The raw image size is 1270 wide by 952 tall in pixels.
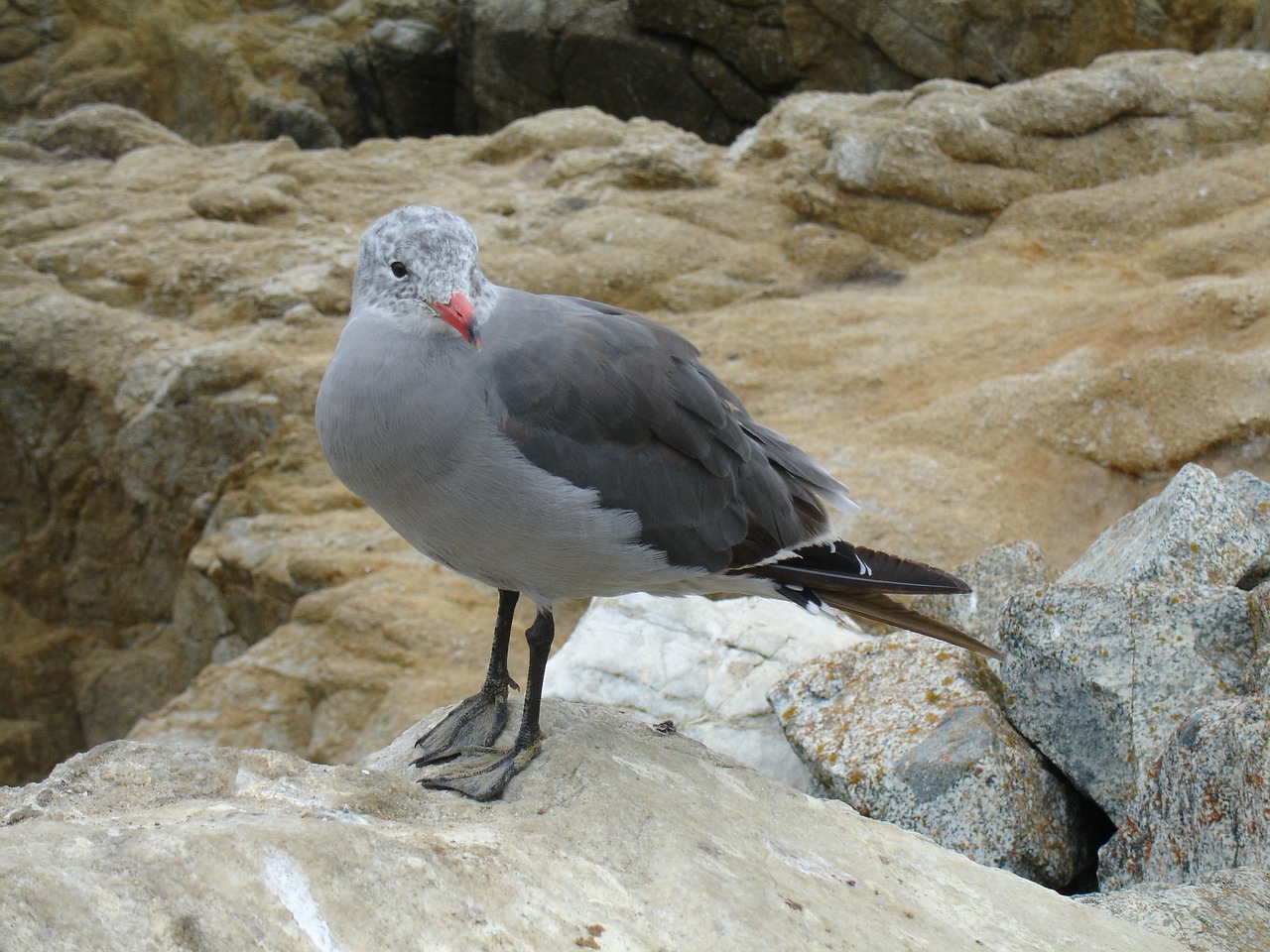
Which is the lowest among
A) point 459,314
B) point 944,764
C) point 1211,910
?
point 944,764

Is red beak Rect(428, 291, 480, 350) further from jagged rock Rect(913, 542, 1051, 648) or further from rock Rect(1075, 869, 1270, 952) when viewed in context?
jagged rock Rect(913, 542, 1051, 648)

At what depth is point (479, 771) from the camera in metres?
2.81

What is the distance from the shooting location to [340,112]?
16672 mm

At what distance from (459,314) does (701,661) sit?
6.79 ft

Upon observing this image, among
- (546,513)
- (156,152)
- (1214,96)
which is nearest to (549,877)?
(546,513)

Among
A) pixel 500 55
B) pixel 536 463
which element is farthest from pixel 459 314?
pixel 500 55

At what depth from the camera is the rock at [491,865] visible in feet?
6.01

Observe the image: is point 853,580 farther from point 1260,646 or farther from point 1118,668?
point 1260,646

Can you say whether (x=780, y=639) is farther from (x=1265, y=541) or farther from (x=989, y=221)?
(x=989, y=221)

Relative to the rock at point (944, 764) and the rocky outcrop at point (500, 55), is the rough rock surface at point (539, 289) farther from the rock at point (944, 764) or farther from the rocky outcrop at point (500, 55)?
the rocky outcrop at point (500, 55)

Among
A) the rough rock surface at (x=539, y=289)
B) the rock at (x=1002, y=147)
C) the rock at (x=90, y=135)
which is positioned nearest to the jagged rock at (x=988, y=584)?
the rough rock surface at (x=539, y=289)

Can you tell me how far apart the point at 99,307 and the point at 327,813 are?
7168 millimetres

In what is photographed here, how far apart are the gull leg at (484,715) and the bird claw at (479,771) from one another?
9cm

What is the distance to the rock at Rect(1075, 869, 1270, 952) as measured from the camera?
8.03 ft
